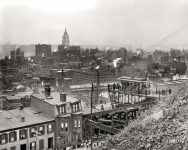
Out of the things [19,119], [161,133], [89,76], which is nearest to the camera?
[161,133]

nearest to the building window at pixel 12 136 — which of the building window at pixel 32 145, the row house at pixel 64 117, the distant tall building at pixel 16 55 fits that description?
the building window at pixel 32 145

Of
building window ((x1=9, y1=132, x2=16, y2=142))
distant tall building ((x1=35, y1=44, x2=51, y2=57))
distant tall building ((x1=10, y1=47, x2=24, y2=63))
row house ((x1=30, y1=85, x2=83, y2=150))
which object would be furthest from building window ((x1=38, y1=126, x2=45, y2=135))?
distant tall building ((x1=35, y1=44, x2=51, y2=57))

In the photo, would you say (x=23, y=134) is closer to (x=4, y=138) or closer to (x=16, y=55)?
(x=4, y=138)

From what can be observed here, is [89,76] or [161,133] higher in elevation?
[161,133]

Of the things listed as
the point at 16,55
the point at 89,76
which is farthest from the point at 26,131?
the point at 16,55

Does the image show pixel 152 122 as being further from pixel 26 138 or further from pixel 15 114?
pixel 15 114

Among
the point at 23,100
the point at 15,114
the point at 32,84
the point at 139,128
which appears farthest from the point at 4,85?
the point at 139,128

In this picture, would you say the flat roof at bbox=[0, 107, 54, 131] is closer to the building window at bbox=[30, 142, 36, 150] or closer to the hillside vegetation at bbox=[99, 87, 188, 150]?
the building window at bbox=[30, 142, 36, 150]
